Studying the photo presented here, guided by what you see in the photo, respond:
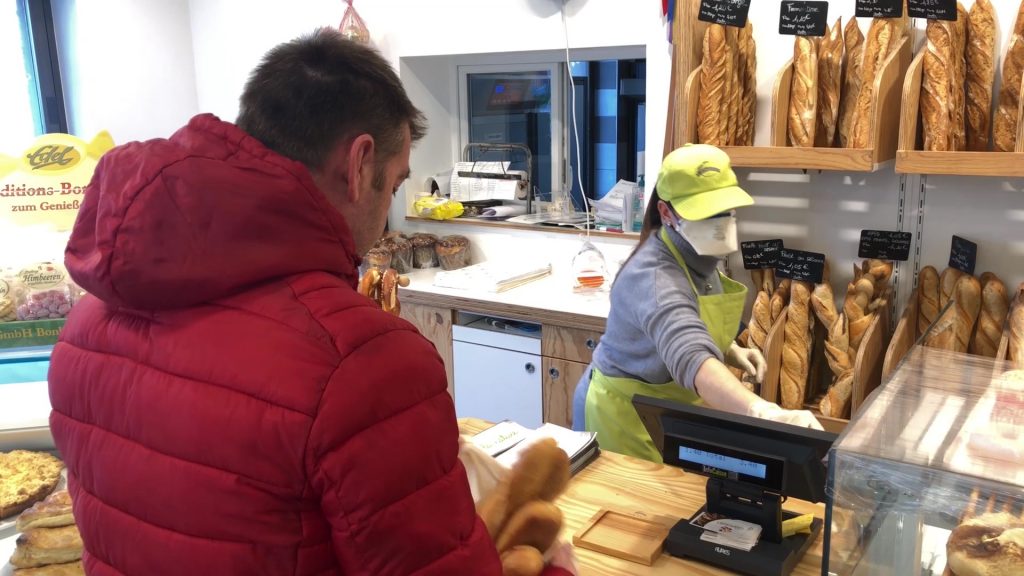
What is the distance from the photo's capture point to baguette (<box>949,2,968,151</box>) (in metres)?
2.13

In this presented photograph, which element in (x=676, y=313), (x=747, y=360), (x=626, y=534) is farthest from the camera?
(x=747, y=360)

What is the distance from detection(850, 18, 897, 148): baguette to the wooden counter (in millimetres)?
1098

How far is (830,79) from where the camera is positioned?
7.64 feet

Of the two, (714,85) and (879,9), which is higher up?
(879,9)

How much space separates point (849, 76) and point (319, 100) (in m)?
1.87

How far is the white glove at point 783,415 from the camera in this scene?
146 cm

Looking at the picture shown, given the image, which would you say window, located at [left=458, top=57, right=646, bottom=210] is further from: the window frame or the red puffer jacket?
the red puffer jacket

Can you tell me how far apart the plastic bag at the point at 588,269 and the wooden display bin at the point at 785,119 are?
0.80m

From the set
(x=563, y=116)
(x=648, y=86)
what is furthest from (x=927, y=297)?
(x=563, y=116)

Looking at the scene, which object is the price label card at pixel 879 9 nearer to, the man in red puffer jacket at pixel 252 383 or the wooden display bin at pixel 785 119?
the wooden display bin at pixel 785 119

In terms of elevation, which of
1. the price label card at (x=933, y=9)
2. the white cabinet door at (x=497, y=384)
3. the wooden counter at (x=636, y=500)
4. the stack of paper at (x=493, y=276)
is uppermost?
the price label card at (x=933, y=9)

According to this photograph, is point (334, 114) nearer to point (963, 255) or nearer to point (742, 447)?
point (742, 447)

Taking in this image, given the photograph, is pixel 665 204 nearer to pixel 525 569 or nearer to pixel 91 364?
pixel 525 569

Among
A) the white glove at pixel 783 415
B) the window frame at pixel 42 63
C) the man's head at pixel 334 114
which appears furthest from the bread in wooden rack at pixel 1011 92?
the window frame at pixel 42 63
